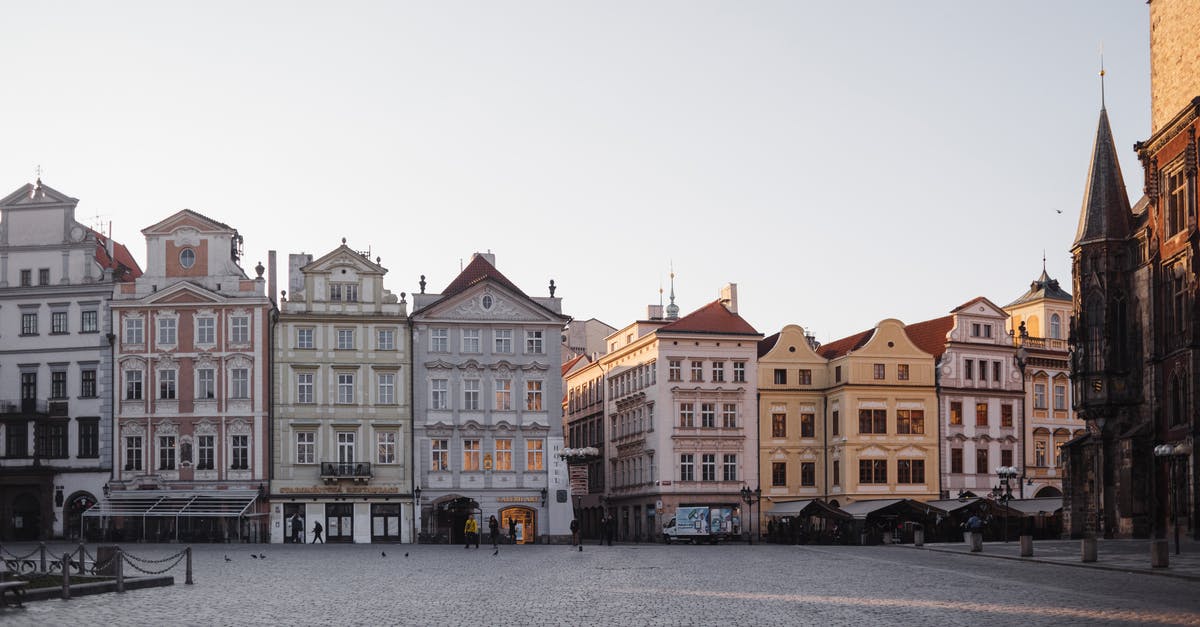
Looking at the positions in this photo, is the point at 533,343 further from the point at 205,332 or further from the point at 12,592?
the point at 12,592

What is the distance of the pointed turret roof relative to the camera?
201ft

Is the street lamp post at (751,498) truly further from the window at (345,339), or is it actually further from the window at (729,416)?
the window at (345,339)

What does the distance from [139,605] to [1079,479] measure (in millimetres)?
45308

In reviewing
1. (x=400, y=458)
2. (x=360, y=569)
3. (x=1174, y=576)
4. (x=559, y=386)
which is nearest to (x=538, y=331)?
(x=559, y=386)

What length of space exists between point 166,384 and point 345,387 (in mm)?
8859

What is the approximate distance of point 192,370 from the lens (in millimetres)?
77625

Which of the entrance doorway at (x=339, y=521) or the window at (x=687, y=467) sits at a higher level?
the window at (x=687, y=467)

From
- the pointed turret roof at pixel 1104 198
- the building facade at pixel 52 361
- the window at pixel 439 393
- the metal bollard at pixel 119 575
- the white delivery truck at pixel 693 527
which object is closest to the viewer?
the metal bollard at pixel 119 575

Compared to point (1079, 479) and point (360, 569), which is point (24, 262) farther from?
point (1079, 479)

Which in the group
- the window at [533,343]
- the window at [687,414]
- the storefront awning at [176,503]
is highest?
the window at [533,343]

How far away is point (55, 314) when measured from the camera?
77688 mm

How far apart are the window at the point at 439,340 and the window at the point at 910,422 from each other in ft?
86.4

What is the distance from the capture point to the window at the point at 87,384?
253 feet

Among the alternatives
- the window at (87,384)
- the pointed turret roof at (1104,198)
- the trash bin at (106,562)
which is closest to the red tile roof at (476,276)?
the window at (87,384)
